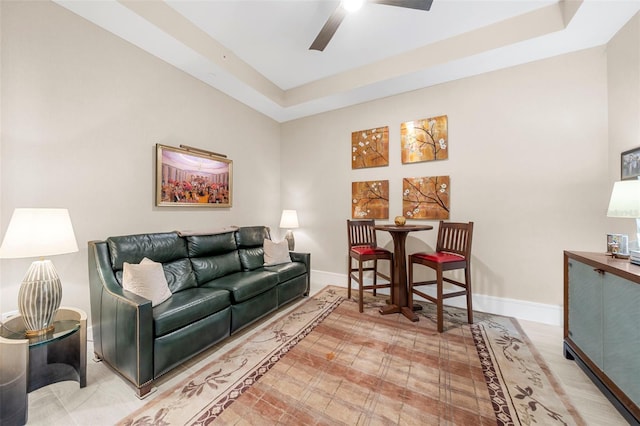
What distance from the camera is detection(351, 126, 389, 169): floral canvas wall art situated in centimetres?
358

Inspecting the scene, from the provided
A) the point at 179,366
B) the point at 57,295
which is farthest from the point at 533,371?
the point at 57,295

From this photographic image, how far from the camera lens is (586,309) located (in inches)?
69.6

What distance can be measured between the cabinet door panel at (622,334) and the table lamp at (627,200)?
45 cm

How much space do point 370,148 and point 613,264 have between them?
9.05ft

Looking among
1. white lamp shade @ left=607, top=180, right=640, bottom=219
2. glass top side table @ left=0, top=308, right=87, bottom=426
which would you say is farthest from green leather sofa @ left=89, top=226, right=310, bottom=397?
white lamp shade @ left=607, top=180, right=640, bottom=219

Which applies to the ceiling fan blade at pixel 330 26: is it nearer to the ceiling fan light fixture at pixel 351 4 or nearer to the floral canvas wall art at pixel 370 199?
the ceiling fan light fixture at pixel 351 4

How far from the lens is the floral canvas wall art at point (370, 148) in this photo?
3.58 meters

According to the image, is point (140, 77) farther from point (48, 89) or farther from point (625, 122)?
point (625, 122)

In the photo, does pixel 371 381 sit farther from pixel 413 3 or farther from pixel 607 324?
pixel 413 3

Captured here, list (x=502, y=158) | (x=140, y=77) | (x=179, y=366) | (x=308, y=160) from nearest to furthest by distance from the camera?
1. (x=179, y=366)
2. (x=140, y=77)
3. (x=502, y=158)
4. (x=308, y=160)

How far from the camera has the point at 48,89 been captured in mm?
1953

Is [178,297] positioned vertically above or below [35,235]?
below

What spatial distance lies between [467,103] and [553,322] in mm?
2737

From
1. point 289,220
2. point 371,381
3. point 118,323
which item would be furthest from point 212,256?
point 371,381
